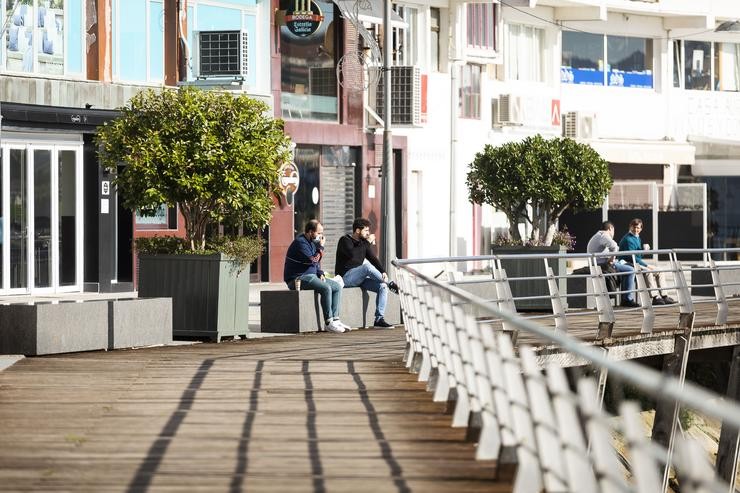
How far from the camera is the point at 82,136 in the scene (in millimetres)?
32062

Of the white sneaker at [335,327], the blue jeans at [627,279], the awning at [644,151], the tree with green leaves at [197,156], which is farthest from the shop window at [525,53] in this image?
the tree with green leaves at [197,156]

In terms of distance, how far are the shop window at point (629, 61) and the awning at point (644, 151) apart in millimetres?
2139

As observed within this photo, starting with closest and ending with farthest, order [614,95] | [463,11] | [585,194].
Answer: [585,194]
[463,11]
[614,95]

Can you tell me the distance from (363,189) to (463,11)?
7.26 metres

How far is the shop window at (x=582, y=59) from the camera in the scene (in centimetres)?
5283

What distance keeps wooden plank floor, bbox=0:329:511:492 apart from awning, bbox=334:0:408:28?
59.2ft

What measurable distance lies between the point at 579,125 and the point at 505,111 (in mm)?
3986

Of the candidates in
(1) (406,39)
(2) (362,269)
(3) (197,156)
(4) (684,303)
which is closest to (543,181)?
(2) (362,269)

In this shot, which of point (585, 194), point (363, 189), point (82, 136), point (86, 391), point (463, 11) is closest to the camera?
point (86, 391)

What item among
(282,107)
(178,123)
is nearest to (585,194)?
(282,107)

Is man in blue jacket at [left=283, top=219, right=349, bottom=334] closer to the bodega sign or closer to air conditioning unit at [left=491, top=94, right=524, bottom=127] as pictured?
the bodega sign

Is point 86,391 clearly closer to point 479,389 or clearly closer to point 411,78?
point 479,389

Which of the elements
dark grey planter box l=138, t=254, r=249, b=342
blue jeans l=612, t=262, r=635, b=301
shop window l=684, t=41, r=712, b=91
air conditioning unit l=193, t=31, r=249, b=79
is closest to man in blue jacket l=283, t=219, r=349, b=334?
dark grey planter box l=138, t=254, r=249, b=342

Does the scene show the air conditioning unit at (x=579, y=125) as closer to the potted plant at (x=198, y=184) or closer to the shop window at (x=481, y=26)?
the shop window at (x=481, y=26)
